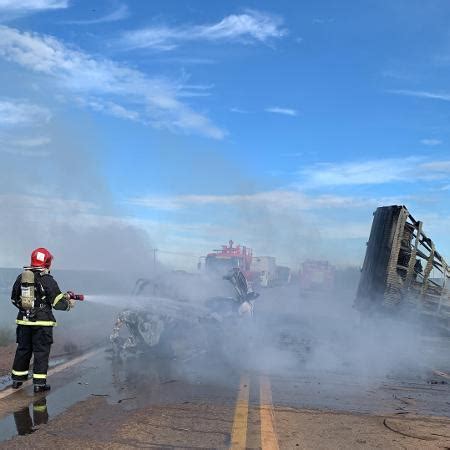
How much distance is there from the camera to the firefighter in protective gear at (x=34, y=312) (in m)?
5.96

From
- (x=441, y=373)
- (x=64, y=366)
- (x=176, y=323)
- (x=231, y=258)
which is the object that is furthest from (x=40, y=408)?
(x=231, y=258)

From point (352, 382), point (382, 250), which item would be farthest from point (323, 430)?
Result: point (382, 250)

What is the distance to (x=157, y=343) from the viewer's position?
898 cm

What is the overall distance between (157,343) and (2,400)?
3.79 metres

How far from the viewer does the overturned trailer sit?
35.7ft

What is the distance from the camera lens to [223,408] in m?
5.28

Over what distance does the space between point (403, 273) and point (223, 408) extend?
7226 mm

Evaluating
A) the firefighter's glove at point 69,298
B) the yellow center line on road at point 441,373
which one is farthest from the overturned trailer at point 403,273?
the firefighter's glove at point 69,298

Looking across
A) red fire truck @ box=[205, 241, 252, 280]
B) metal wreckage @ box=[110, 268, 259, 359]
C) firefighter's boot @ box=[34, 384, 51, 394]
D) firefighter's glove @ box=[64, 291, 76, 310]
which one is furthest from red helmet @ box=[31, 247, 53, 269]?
red fire truck @ box=[205, 241, 252, 280]

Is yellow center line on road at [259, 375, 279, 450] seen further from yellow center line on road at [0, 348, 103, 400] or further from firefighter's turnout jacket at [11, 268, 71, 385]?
A: yellow center line on road at [0, 348, 103, 400]

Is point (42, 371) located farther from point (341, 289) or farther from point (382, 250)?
point (341, 289)

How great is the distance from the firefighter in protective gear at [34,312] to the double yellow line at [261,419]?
244 centimetres

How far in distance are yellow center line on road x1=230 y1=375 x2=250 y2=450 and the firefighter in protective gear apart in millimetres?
2397

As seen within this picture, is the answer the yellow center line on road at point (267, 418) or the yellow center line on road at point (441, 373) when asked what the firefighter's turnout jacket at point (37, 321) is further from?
the yellow center line on road at point (441, 373)
